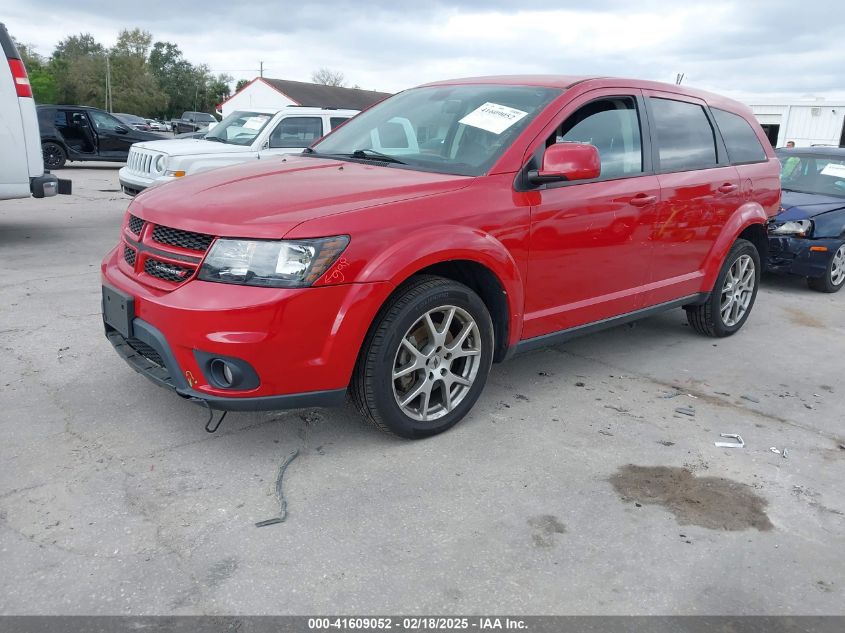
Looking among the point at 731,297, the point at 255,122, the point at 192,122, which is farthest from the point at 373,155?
the point at 192,122

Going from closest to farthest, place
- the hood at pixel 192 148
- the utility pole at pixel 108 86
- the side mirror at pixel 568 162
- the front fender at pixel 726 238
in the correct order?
1. the side mirror at pixel 568 162
2. the front fender at pixel 726 238
3. the hood at pixel 192 148
4. the utility pole at pixel 108 86

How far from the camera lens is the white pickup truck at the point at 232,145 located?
9.30 meters

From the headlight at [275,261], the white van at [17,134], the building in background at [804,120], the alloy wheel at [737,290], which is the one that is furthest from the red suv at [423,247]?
the building in background at [804,120]

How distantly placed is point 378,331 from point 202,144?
776 cm

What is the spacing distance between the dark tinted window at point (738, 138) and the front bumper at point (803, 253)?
2165 mm

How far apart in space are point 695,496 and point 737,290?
293cm

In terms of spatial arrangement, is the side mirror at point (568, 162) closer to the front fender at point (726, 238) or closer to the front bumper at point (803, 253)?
the front fender at point (726, 238)

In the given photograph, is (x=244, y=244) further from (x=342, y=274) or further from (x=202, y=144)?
(x=202, y=144)

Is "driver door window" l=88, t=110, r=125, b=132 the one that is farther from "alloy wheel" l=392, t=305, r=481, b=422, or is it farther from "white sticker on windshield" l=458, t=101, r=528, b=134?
"alloy wheel" l=392, t=305, r=481, b=422

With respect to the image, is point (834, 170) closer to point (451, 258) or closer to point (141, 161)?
point (451, 258)

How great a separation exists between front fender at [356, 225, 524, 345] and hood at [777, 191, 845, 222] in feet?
16.8

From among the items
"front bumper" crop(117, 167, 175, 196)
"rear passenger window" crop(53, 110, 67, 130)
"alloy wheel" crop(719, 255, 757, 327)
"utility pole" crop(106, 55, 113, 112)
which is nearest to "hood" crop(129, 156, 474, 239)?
"alloy wheel" crop(719, 255, 757, 327)

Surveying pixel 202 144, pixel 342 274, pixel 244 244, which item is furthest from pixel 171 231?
pixel 202 144

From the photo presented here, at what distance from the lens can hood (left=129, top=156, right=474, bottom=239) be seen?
9.92 feet
